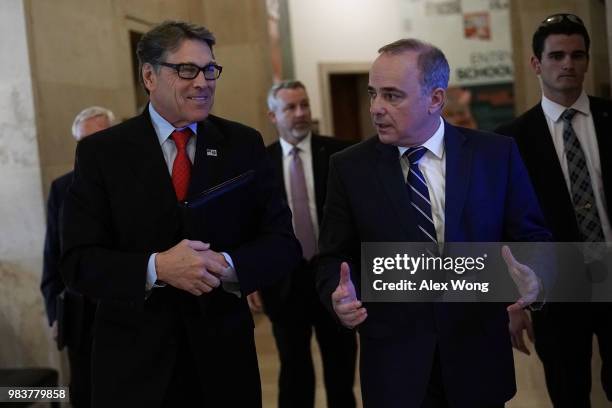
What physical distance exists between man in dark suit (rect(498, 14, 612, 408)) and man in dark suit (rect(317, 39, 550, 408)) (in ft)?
2.31

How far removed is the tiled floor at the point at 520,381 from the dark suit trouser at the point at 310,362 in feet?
1.96

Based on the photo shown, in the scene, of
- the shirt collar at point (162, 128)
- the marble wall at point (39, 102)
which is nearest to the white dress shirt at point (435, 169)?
the shirt collar at point (162, 128)

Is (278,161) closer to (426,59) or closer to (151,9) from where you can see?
(151,9)

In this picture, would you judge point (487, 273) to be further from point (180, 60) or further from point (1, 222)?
point (1, 222)

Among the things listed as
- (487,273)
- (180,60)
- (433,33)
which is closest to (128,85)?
(180,60)

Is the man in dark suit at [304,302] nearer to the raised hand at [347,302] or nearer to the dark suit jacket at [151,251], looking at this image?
the dark suit jacket at [151,251]

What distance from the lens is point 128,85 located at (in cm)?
507

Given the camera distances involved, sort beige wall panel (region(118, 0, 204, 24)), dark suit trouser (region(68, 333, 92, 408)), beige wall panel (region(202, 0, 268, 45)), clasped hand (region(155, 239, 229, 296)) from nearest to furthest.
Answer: clasped hand (region(155, 239, 229, 296)) < dark suit trouser (region(68, 333, 92, 408)) < beige wall panel (region(118, 0, 204, 24)) < beige wall panel (region(202, 0, 268, 45))

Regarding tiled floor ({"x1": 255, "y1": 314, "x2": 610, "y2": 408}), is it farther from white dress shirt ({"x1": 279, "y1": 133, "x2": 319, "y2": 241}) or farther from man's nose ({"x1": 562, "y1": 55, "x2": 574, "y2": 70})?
man's nose ({"x1": 562, "y1": 55, "x2": 574, "y2": 70})

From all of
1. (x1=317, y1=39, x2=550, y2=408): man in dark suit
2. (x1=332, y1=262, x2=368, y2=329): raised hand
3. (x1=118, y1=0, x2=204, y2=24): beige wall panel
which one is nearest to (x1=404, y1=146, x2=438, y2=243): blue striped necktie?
(x1=317, y1=39, x2=550, y2=408): man in dark suit

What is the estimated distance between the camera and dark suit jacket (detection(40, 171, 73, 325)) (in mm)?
3854

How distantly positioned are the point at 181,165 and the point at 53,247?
1.86 metres

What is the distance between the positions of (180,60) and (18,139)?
2.50 meters

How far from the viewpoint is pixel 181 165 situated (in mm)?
2307
